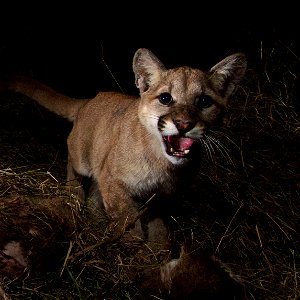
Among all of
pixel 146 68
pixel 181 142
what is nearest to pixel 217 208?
pixel 181 142

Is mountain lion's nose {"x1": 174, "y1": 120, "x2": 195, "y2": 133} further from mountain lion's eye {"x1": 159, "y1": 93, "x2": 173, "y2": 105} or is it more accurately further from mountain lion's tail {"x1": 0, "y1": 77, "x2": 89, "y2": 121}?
mountain lion's tail {"x1": 0, "y1": 77, "x2": 89, "y2": 121}

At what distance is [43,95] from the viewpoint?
501cm

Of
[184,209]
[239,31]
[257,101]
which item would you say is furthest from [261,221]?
[239,31]

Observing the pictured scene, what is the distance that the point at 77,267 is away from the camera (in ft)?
11.0

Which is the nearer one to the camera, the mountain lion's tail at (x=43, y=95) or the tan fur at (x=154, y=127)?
the tan fur at (x=154, y=127)

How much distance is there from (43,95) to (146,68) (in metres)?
1.25

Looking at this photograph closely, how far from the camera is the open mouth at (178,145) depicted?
387 cm

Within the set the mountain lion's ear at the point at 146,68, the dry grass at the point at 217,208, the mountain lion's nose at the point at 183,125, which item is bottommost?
the dry grass at the point at 217,208

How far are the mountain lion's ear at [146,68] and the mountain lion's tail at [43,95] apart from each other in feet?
3.42

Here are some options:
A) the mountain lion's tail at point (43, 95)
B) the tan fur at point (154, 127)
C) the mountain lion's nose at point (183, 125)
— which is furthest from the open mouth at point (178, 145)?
the mountain lion's tail at point (43, 95)

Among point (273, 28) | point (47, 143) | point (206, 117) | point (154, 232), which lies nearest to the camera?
point (206, 117)

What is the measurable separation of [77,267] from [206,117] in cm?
142

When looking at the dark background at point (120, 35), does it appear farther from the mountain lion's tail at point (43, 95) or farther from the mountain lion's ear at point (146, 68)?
the mountain lion's ear at point (146, 68)

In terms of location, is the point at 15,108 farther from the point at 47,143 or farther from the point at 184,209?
the point at 184,209
